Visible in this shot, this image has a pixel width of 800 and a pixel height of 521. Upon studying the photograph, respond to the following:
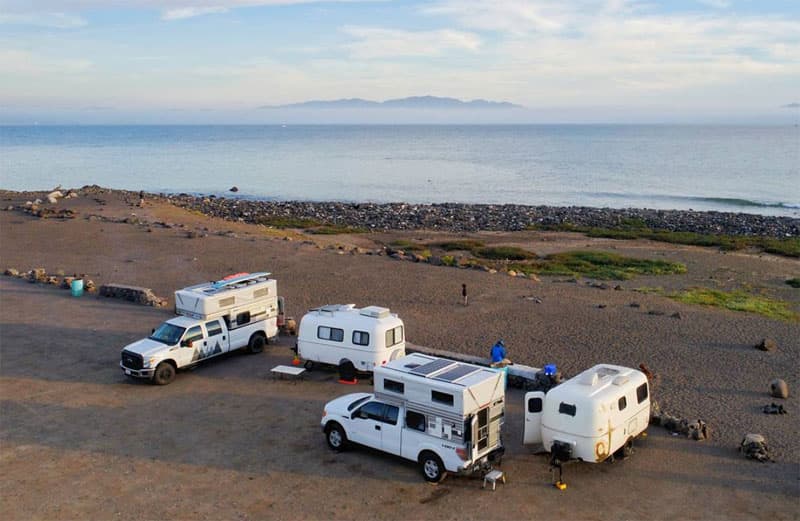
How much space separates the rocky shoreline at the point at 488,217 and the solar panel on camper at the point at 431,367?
4480cm

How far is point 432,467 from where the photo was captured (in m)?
15.0

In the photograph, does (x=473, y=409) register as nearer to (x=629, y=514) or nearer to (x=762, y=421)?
(x=629, y=514)

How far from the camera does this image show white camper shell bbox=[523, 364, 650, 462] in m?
15.0

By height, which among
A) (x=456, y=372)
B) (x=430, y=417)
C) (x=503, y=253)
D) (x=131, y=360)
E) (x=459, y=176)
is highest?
(x=459, y=176)

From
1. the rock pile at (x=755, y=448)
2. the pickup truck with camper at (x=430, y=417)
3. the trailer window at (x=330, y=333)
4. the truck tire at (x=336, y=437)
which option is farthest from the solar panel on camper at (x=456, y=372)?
the rock pile at (x=755, y=448)

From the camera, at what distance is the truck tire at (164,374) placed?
20734 millimetres

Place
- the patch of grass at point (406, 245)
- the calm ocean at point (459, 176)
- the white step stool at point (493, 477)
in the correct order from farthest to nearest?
the calm ocean at point (459, 176) → the patch of grass at point (406, 245) → the white step stool at point (493, 477)

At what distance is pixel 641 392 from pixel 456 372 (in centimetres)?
461

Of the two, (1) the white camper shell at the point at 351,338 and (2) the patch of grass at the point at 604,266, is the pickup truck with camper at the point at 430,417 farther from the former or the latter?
(2) the patch of grass at the point at 604,266

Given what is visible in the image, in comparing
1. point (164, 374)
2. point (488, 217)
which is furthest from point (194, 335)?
point (488, 217)

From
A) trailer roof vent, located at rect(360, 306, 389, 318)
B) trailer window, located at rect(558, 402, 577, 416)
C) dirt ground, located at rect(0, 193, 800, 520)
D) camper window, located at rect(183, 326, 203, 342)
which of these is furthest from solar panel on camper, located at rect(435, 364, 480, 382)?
camper window, located at rect(183, 326, 203, 342)

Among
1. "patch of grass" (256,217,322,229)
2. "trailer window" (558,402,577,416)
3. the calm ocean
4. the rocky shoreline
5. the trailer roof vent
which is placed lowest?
"trailer window" (558,402,577,416)

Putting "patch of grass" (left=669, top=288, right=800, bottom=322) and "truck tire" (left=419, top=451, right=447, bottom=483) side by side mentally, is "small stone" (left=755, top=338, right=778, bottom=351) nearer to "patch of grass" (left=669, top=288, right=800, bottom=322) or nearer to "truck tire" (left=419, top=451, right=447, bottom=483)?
"patch of grass" (left=669, top=288, right=800, bottom=322)

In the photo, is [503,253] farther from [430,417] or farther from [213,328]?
[430,417]
